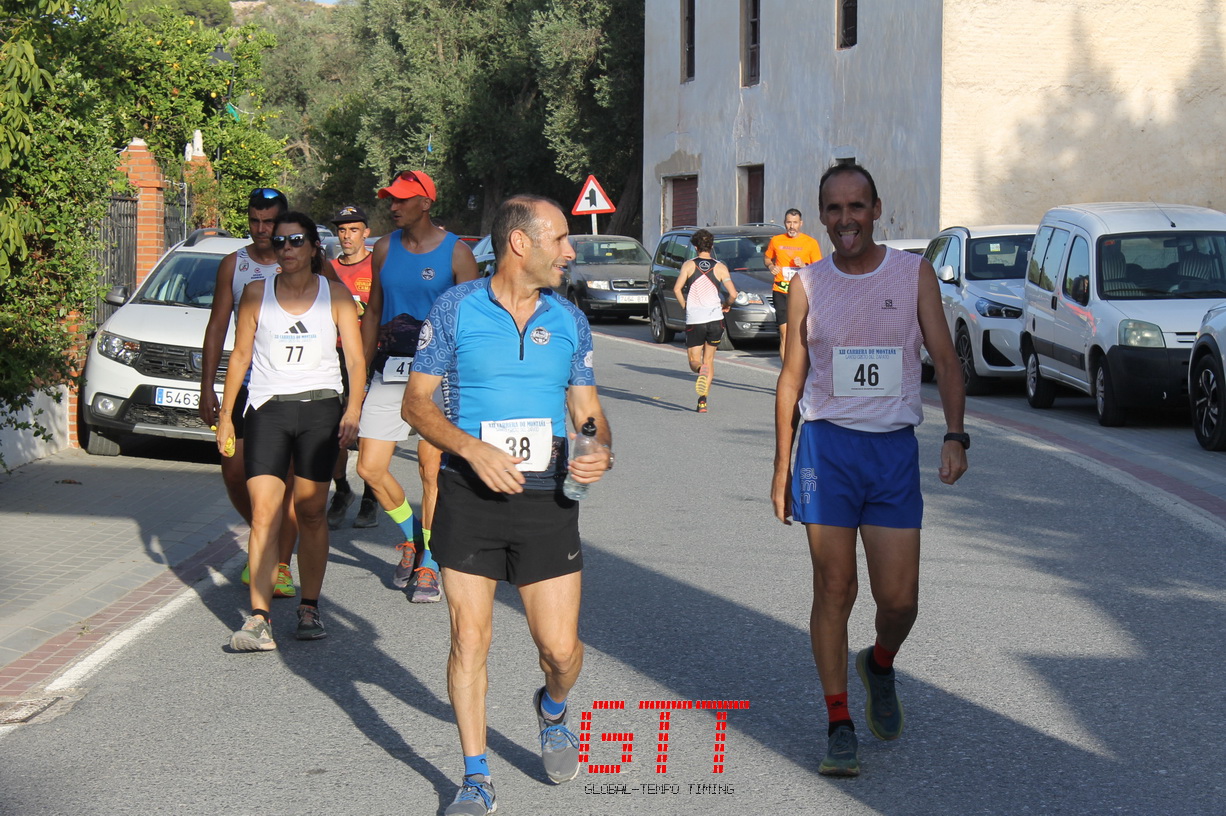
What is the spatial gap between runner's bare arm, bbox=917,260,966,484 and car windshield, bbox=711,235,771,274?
17791 mm

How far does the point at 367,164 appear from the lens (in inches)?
1964

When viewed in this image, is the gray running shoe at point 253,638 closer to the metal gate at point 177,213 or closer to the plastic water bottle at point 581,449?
the plastic water bottle at point 581,449

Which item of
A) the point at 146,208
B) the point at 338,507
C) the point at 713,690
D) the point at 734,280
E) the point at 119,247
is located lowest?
the point at 713,690

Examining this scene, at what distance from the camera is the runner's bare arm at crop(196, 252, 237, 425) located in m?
7.07

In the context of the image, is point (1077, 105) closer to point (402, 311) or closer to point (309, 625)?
point (402, 311)

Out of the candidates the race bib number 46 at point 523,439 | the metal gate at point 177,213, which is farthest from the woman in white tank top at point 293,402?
the metal gate at point 177,213

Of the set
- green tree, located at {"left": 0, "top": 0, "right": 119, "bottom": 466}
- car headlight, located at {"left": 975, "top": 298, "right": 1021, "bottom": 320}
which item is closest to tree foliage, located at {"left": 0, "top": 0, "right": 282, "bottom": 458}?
green tree, located at {"left": 0, "top": 0, "right": 119, "bottom": 466}

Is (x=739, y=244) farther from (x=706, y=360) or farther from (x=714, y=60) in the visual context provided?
(x=714, y=60)

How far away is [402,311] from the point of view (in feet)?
23.4

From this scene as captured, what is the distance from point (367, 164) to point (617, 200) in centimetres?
987

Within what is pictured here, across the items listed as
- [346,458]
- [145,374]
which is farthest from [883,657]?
[145,374]

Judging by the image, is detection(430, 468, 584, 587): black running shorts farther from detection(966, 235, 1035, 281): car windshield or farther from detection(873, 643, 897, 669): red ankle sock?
detection(966, 235, 1035, 281): car windshield

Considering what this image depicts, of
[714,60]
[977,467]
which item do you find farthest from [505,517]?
[714,60]

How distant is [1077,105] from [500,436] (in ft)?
73.7
